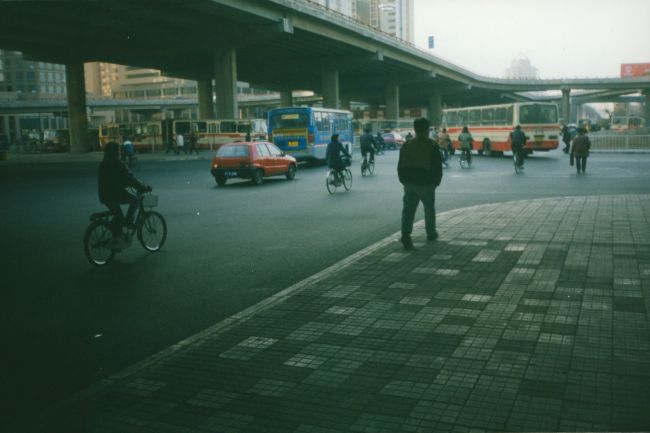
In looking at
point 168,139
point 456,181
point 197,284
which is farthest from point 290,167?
point 168,139

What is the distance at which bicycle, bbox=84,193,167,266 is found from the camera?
9289 mm

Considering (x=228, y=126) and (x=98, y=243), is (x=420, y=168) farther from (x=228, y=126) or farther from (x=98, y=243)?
(x=228, y=126)

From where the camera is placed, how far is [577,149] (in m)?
24.3

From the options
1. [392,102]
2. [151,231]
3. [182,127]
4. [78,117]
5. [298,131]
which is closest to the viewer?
[151,231]

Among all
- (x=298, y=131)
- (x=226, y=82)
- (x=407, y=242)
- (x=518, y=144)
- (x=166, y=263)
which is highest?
(x=226, y=82)

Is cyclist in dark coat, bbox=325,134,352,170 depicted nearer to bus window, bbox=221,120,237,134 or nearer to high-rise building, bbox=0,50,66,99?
bus window, bbox=221,120,237,134

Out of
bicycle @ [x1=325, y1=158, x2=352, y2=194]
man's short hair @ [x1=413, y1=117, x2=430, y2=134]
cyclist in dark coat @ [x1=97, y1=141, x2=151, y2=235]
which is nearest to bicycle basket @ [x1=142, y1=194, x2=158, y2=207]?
cyclist in dark coat @ [x1=97, y1=141, x2=151, y2=235]

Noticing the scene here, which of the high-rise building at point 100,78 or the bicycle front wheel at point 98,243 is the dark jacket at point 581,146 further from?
the high-rise building at point 100,78

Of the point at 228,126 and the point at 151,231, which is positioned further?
the point at 228,126

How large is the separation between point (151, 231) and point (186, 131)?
1849 inches

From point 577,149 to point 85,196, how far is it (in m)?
17.5

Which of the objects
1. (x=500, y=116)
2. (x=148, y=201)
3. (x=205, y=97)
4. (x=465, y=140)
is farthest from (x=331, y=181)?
(x=205, y=97)

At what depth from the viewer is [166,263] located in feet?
31.2

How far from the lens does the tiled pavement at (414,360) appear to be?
3957 mm
